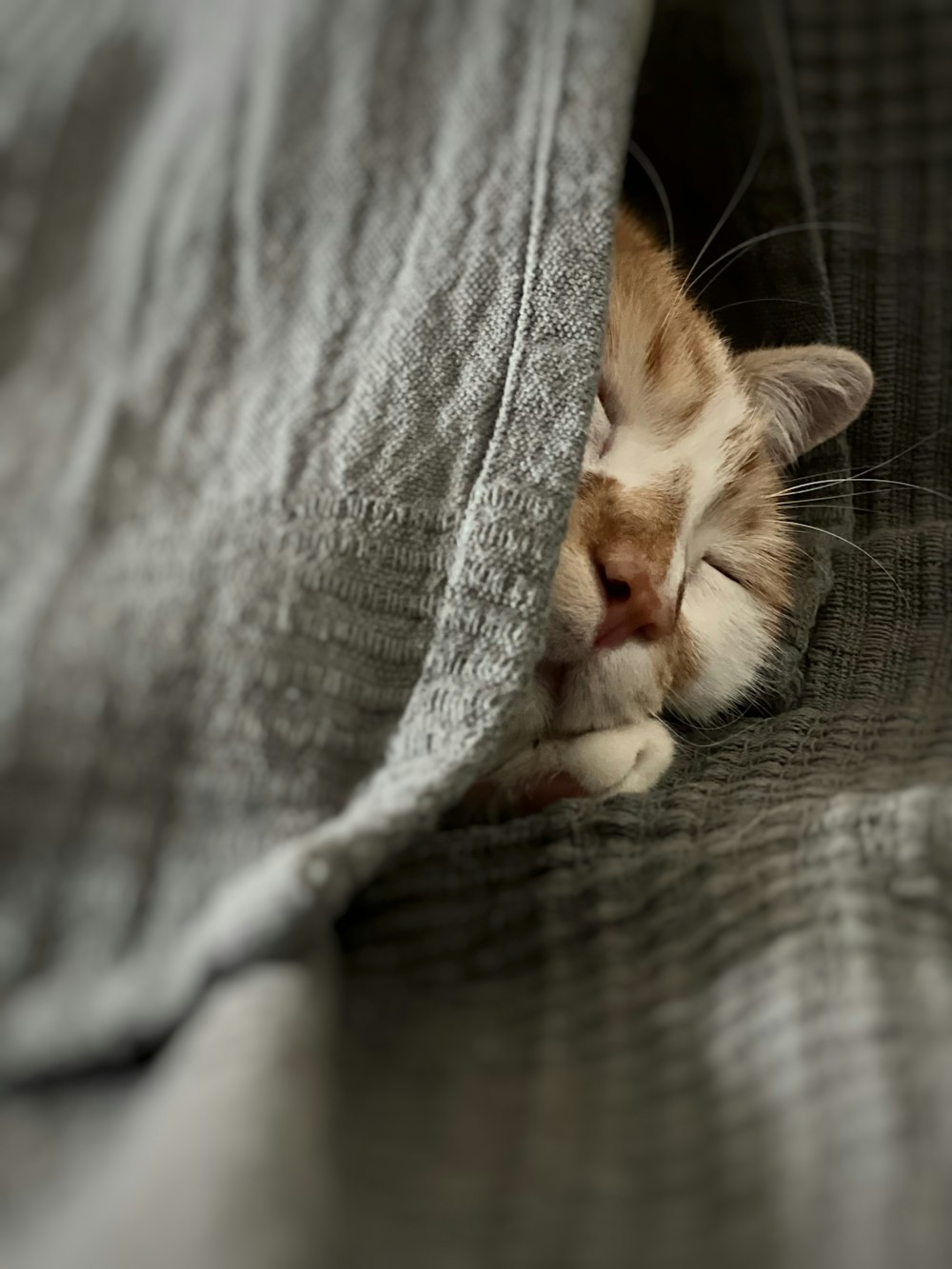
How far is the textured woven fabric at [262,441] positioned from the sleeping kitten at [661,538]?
0.51 feet

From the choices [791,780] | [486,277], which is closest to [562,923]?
[791,780]

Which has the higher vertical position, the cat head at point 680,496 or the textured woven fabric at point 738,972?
the cat head at point 680,496

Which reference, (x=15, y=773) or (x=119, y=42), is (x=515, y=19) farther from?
(x=15, y=773)

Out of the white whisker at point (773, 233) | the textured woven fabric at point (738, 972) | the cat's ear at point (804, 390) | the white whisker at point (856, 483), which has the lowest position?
the textured woven fabric at point (738, 972)

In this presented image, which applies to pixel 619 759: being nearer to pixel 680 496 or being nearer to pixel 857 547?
pixel 680 496

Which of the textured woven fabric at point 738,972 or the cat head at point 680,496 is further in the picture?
the cat head at point 680,496

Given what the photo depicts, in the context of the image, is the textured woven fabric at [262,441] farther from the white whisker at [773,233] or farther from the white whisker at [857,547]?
the white whisker at [857,547]

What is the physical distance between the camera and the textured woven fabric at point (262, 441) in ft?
1.64

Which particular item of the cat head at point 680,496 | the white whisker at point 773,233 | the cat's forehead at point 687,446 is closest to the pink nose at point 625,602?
the cat head at point 680,496

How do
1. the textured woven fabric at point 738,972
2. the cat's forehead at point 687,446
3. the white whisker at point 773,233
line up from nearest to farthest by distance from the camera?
the textured woven fabric at point 738,972 → the cat's forehead at point 687,446 → the white whisker at point 773,233

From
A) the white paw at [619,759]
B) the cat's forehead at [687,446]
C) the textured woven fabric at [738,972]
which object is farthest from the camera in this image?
the cat's forehead at [687,446]

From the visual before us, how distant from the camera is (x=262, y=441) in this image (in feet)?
2.12

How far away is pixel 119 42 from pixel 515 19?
0.39 m

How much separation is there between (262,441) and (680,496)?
478mm
